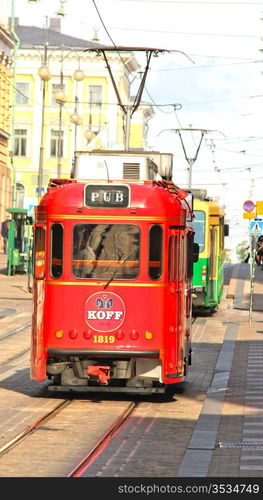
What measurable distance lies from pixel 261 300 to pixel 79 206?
974 inches

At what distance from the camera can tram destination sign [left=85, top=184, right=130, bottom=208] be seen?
1658cm

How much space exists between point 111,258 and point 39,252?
999 millimetres

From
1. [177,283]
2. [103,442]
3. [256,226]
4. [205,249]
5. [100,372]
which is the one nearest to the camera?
[103,442]

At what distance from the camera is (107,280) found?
16531 mm

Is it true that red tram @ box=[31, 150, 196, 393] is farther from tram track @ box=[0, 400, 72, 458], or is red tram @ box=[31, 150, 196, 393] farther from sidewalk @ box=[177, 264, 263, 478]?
sidewalk @ box=[177, 264, 263, 478]

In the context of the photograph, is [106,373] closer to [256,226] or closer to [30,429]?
[30,429]

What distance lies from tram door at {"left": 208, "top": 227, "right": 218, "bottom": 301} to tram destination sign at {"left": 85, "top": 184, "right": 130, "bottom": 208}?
17.0 m

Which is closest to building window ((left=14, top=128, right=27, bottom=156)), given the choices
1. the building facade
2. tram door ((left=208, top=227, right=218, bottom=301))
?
the building facade

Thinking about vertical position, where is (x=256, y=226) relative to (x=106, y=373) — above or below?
above

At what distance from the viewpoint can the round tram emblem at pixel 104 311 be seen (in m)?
16.5

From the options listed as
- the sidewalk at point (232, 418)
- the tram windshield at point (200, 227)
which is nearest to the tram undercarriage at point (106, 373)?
the sidewalk at point (232, 418)

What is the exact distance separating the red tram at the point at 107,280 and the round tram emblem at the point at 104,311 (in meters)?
0.01

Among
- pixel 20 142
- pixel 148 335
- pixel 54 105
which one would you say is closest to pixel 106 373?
pixel 148 335
